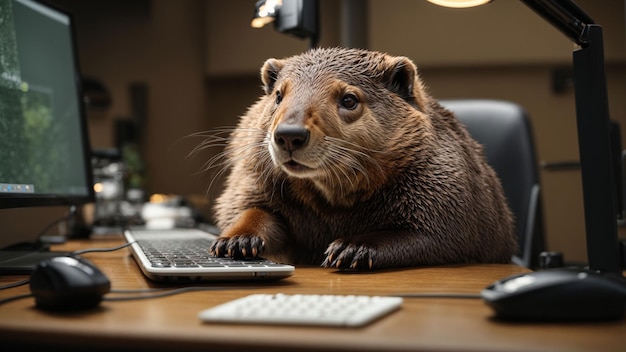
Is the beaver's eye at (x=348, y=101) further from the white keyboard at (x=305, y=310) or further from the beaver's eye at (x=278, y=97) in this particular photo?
the white keyboard at (x=305, y=310)

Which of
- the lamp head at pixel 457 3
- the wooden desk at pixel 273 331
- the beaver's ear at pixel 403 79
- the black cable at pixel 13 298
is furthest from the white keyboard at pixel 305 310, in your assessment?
the beaver's ear at pixel 403 79

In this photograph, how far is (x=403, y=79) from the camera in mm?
1312

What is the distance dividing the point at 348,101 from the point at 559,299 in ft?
2.16

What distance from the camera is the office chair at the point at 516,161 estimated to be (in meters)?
1.92

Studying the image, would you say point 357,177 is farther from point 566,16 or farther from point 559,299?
point 559,299

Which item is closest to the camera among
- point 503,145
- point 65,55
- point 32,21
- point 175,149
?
point 32,21

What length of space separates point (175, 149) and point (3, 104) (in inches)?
168

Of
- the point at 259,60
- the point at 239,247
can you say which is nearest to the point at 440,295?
the point at 239,247

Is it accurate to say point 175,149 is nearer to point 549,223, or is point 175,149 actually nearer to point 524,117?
point 549,223

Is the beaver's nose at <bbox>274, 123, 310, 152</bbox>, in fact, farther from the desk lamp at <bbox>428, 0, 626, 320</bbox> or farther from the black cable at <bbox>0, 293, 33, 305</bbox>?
the black cable at <bbox>0, 293, 33, 305</bbox>

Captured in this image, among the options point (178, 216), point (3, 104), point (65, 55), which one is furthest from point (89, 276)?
point (178, 216)

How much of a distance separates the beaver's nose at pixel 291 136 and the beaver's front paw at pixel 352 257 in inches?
7.0

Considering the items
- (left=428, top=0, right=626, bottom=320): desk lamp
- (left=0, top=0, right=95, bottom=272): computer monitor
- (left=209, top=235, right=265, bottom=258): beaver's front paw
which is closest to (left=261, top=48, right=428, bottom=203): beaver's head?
(left=209, top=235, right=265, bottom=258): beaver's front paw

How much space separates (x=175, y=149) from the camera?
546 cm
